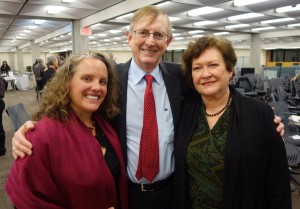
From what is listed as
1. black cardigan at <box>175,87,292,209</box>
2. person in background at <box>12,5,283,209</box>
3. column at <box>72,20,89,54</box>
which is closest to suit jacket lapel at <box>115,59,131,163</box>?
person in background at <box>12,5,283,209</box>

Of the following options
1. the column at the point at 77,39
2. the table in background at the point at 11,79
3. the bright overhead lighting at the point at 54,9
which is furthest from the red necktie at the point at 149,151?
the table in background at the point at 11,79

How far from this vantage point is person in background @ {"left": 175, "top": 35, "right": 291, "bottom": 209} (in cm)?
128

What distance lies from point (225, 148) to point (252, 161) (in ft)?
0.45

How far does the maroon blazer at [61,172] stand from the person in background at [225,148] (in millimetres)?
431

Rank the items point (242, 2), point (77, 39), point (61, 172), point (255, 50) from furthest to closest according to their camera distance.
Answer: point (255, 50), point (77, 39), point (242, 2), point (61, 172)

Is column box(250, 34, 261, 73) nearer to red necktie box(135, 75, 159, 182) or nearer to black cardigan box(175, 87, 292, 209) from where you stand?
black cardigan box(175, 87, 292, 209)

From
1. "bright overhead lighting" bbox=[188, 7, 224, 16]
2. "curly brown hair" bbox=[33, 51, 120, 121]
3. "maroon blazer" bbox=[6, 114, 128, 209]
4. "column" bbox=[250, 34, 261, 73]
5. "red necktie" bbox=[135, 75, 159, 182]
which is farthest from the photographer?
"column" bbox=[250, 34, 261, 73]

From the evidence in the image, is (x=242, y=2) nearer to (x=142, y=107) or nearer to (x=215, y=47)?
(x=215, y=47)

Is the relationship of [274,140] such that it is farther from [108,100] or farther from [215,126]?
[108,100]

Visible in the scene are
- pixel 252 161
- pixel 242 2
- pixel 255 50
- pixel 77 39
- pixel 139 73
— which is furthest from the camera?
pixel 255 50

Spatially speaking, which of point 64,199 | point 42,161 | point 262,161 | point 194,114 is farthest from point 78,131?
point 262,161

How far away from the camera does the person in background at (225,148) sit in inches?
50.4

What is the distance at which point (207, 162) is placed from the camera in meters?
1.32

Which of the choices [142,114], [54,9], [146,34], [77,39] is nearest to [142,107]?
[142,114]
